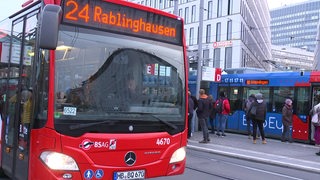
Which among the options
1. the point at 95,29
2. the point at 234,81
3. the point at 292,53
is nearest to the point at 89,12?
the point at 95,29

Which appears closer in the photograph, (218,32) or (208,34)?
(218,32)

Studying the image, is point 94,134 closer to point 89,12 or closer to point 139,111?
point 139,111

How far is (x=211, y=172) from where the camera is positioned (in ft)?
29.9

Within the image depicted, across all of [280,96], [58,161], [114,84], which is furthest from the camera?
[280,96]

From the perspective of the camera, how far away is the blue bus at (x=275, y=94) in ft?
52.0

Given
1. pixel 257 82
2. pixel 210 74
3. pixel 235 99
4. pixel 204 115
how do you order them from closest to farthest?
1. pixel 204 115
2. pixel 210 74
3. pixel 257 82
4. pixel 235 99

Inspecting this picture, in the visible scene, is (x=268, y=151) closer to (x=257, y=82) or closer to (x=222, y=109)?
(x=222, y=109)

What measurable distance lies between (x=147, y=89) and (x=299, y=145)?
1090 cm

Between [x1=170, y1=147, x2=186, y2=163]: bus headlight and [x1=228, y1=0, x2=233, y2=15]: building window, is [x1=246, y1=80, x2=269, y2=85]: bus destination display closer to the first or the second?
[x1=170, y1=147, x2=186, y2=163]: bus headlight

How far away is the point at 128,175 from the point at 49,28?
2117 millimetres

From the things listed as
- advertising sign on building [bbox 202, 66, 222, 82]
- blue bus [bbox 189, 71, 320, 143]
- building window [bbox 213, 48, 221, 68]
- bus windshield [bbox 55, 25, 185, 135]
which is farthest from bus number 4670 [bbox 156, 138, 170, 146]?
building window [bbox 213, 48, 221, 68]

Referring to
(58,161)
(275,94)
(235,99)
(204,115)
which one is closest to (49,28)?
(58,161)

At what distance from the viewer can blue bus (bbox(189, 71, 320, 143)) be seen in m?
15.8

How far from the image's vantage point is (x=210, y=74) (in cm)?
1794
